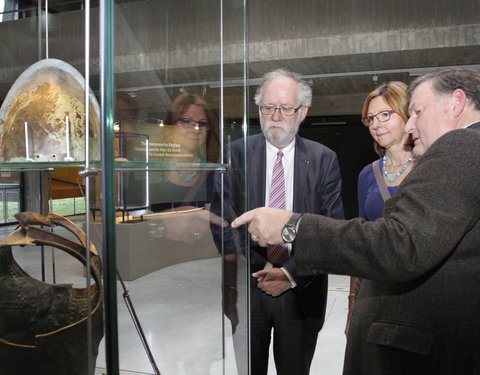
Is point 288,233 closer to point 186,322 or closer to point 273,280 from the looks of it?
point 186,322

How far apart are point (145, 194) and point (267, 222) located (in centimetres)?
36

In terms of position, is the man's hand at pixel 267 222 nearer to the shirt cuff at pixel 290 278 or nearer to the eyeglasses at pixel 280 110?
the shirt cuff at pixel 290 278

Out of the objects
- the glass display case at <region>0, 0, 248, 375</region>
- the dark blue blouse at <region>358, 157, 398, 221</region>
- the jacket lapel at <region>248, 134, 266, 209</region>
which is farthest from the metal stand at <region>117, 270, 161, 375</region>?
the dark blue blouse at <region>358, 157, 398, 221</region>

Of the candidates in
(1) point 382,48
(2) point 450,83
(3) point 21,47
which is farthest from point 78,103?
(1) point 382,48

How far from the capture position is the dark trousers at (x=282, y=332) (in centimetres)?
182

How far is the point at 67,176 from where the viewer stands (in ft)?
3.16

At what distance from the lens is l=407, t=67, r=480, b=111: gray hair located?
1082 mm

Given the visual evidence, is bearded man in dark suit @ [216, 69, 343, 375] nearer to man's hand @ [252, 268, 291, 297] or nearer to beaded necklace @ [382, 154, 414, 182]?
man's hand @ [252, 268, 291, 297]

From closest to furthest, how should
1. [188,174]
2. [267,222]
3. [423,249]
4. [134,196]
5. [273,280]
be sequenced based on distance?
[134,196]
[423,249]
[188,174]
[267,222]
[273,280]

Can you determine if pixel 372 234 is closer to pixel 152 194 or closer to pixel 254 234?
pixel 254 234

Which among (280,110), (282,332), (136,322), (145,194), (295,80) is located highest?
(295,80)

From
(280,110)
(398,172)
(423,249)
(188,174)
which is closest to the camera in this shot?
(423,249)

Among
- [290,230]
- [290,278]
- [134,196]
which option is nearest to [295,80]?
[290,278]

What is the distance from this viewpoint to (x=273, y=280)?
1777 millimetres
